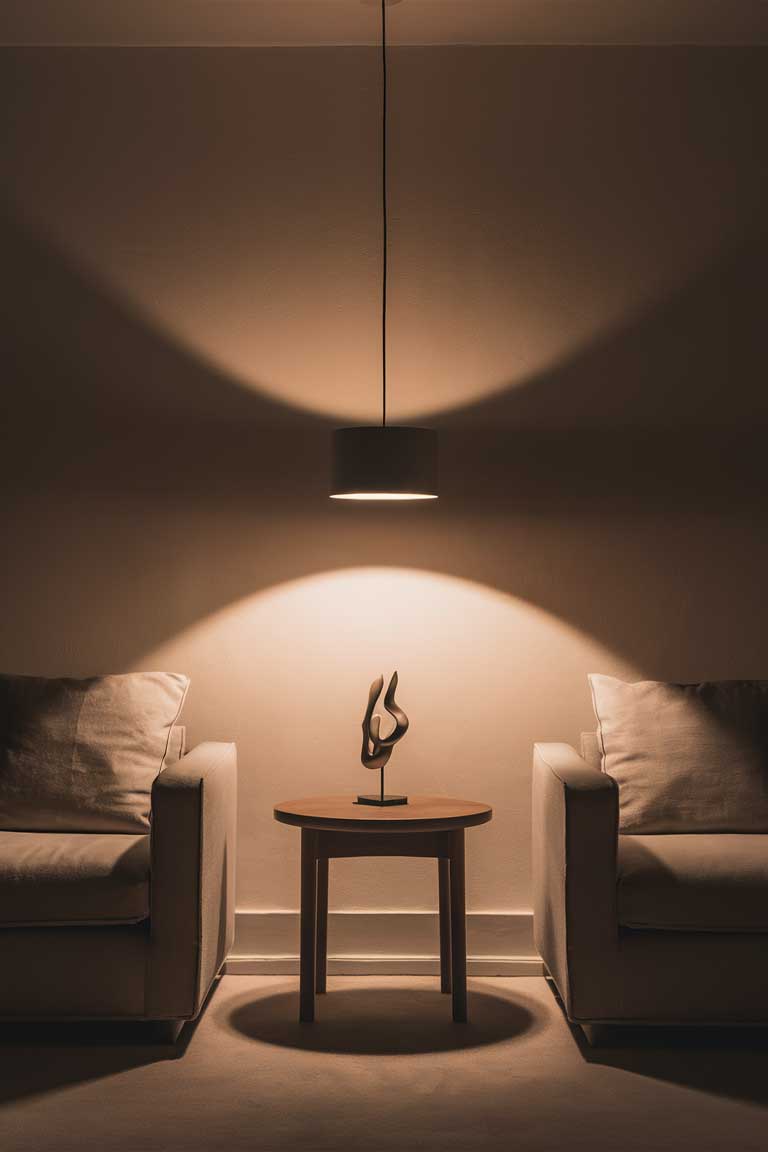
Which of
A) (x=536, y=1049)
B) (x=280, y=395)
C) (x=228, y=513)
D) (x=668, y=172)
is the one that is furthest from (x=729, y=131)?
(x=536, y=1049)

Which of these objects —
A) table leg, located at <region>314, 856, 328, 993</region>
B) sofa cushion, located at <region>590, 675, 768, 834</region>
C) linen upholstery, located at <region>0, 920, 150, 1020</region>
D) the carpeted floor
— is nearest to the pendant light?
sofa cushion, located at <region>590, 675, 768, 834</region>

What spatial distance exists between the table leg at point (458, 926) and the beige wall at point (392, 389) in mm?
586

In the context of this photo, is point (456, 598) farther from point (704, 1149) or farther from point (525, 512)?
point (704, 1149)

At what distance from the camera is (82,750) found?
339 centimetres

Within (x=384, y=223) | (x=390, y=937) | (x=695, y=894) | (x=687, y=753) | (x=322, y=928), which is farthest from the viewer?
(x=384, y=223)

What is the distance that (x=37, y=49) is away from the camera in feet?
13.0

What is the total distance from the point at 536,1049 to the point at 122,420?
223cm

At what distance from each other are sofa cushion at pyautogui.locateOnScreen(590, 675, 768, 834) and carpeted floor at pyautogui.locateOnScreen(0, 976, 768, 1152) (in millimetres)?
545

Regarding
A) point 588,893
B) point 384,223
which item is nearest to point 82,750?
point 588,893

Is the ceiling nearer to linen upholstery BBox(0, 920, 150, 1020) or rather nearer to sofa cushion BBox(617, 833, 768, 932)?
sofa cushion BBox(617, 833, 768, 932)

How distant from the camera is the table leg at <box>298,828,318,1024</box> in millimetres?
3250

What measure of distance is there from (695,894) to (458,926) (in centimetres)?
65

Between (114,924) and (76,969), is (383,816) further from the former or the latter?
(76,969)

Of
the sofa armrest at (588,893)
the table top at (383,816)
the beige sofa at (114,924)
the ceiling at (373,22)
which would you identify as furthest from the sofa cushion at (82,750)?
the ceiling at (373,22)
